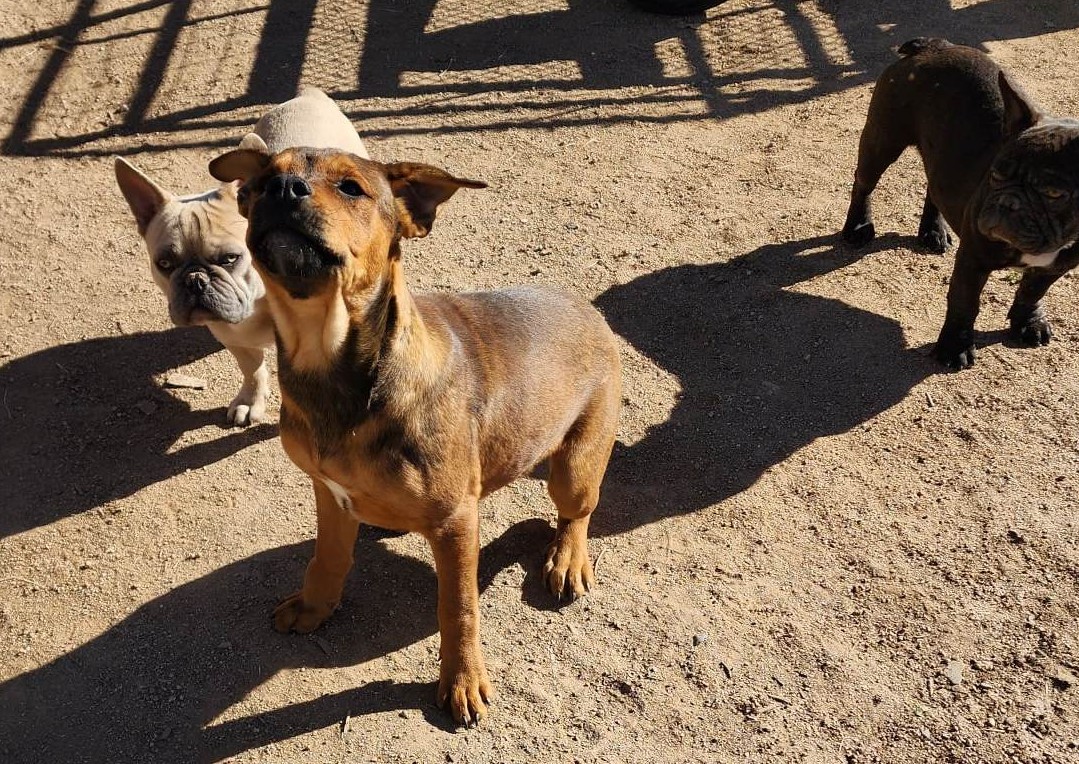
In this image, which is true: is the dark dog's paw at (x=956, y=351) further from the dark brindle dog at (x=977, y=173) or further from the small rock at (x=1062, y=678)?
the small rock at (x=1062, y=678)

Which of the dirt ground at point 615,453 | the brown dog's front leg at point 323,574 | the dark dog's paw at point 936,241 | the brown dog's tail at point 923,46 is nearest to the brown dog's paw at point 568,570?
the dirt ground at point 615,453

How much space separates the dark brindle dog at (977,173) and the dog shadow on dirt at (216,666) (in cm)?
335

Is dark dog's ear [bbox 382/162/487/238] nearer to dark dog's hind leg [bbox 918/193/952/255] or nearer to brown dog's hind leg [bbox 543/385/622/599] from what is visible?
brown dog's hind leg [bbox 543/385/622/599]

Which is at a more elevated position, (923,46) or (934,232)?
(923,46)

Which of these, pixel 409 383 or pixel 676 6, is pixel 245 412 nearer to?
pixel 409 383

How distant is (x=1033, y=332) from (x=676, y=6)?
510cm

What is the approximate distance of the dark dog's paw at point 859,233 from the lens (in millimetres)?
7298

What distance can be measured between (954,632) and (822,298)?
2748mm

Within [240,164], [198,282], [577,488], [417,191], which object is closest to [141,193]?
[198,282]

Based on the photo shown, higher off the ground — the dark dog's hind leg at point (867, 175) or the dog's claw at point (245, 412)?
the dark dog's hind leg at point (867, 175)

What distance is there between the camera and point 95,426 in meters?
6.04

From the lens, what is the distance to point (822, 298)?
6.94m

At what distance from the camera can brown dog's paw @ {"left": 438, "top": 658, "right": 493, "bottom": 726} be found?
14.7ft

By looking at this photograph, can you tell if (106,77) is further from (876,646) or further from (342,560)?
(876,646)
